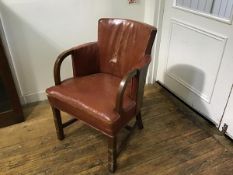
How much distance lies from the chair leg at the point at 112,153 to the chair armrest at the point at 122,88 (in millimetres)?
188

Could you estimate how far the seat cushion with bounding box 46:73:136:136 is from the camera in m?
1.29

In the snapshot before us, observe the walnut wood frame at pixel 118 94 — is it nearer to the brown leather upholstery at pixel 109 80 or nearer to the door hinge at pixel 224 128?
the brown leather upholstery at pixel 109 80

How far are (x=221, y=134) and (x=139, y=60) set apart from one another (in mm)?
912

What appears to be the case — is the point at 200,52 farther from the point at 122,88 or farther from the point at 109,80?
the point at 122,88

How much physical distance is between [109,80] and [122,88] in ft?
1.37

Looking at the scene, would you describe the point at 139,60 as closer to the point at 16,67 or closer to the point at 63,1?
A: the point at 63,1

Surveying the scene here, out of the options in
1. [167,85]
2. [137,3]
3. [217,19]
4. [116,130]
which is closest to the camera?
[116,130]

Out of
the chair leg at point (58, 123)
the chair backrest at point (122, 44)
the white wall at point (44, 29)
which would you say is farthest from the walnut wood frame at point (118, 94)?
the white wall at point (44, 29)

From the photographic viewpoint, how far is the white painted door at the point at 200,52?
5.33 ft

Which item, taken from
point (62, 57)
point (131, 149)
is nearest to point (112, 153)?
point (131, 149)

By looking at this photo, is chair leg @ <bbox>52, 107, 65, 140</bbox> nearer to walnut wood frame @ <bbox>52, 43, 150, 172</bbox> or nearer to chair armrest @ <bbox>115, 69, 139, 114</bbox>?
walnut wood frame @ <bbox>52, 43, 150, 172</bbox>

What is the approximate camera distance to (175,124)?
1.89 metres

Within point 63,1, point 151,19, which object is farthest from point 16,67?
point 151,19

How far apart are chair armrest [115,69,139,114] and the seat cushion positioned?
0.04 m
